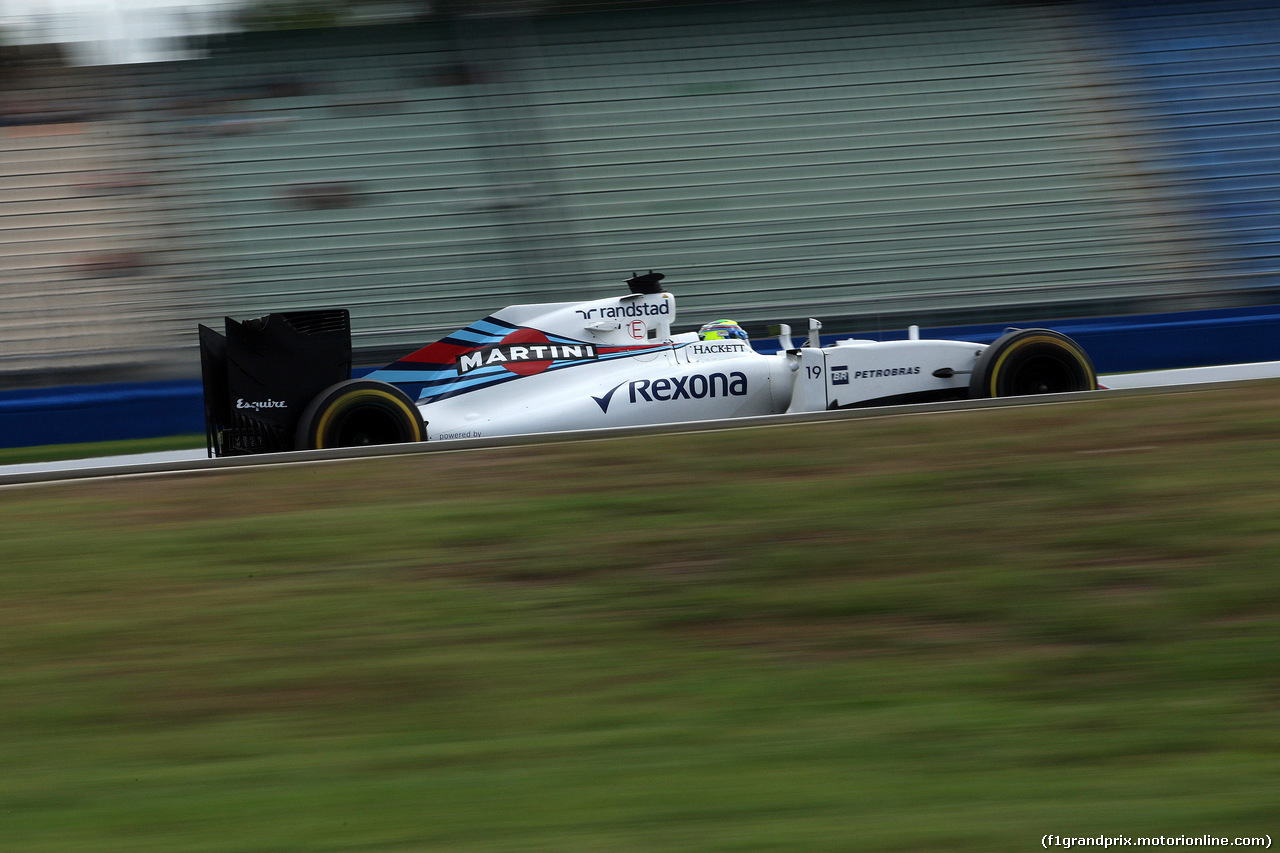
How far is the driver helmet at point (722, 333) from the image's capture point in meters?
8.00

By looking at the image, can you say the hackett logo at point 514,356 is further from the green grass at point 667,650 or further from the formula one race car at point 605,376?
the green grass at point 667,650

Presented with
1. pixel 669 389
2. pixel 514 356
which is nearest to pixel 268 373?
pixel 514 356

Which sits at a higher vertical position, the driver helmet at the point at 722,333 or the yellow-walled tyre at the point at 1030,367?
the driver helmet at the point at 722,333

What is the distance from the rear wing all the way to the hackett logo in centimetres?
77

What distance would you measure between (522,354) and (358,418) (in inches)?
43.6

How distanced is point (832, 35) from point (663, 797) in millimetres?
13739

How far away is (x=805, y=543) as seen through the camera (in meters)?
4.74

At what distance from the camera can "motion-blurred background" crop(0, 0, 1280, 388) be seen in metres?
12.8

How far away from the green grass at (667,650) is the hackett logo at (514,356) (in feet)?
6.02

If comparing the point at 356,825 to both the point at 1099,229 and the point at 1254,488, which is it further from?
the point at 1099,229

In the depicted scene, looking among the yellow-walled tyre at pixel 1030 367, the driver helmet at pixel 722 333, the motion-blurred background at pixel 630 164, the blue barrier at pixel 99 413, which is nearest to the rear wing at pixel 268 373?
the driver helmet at pixel 722 333

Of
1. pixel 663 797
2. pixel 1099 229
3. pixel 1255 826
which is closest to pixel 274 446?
pixel 663 797

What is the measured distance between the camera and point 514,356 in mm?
7785

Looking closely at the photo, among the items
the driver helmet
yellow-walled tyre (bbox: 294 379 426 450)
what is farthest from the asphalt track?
the driver helmet
